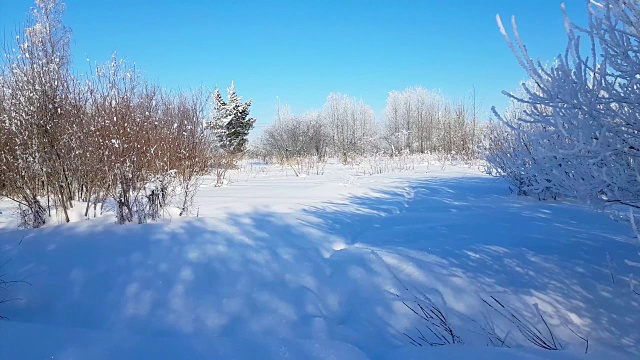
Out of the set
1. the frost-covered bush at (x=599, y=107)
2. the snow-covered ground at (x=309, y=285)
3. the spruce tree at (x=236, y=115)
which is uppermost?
the spruce tree at (x=236, y=115)

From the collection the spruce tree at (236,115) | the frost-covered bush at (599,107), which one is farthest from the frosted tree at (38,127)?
the spruce tree at (236,115)

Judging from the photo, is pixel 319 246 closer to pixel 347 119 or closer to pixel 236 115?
pixel 236 115

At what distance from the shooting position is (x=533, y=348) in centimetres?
240

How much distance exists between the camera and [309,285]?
3691mm

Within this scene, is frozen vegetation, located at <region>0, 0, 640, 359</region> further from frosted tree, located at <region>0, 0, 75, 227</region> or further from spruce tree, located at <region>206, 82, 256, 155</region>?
spruce tree, located at <region>206, 82, 256, 155</region>

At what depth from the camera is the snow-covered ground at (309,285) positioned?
2.57 m

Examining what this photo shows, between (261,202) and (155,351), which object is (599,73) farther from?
(261,202)

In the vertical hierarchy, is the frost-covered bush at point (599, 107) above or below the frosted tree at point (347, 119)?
below

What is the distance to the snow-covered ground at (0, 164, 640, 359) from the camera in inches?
101

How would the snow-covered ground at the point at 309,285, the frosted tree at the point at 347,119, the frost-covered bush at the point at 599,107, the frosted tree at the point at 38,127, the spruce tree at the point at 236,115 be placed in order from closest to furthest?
the frost-covered bush at the point at 599,107
the snow-covered ground at the point at 309,285
the frosted tree at the point at 38,127
the spruce tree at the point at 236,115
the frosted tree at the point at 347,119

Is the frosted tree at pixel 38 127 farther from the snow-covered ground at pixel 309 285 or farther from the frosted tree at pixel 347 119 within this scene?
the frosted tree at pixel 347 119

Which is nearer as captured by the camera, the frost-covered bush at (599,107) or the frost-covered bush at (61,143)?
the frost-covered bush at (599,107)

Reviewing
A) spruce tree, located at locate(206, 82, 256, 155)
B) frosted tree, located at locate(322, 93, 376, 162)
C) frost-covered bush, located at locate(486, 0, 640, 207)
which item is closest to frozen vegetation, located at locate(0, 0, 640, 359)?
frost-covered bush, located at locate(486, 0, 640, 207)

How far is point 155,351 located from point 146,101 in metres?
7.49
